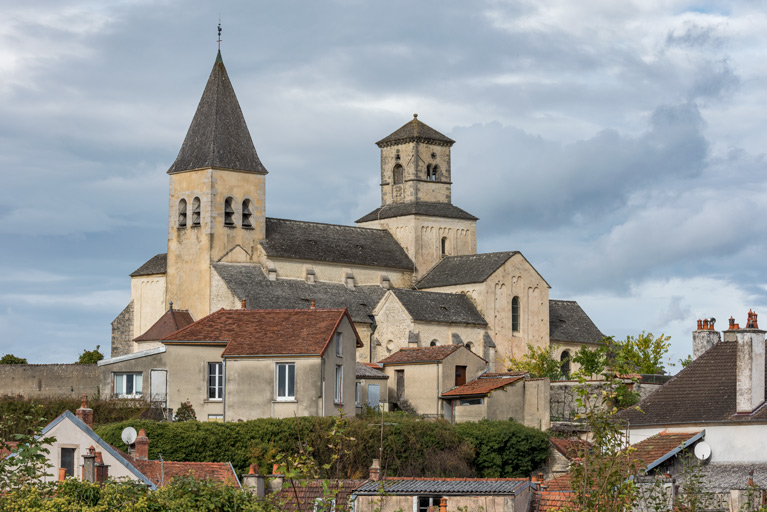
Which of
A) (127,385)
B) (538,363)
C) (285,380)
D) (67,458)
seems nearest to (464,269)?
(538,363)

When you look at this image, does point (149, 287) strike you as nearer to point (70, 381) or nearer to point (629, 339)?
point (70, 381)

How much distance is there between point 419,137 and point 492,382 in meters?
28.7

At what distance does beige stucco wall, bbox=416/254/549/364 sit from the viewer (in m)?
77.6

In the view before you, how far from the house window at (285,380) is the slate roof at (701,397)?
15.8 m

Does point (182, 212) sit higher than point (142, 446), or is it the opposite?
point (182, 212)

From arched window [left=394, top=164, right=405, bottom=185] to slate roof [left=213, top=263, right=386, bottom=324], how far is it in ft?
35.1

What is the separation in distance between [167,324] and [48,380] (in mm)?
7704

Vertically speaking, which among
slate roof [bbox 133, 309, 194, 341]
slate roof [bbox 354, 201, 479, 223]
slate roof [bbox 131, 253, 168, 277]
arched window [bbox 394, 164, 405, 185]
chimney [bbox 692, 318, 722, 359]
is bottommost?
chimney [bbox 692, 318, 722, 359]

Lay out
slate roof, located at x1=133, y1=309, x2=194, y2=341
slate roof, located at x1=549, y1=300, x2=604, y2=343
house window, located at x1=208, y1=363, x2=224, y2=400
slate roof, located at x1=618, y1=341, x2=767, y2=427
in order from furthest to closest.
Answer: slate roof, located at x1=549, y1=300, x2=604, y2=343, slate roof, located at x1=133, y1=309, x2=194, y2=341, house window, located at x1=208, y1=363, x2=224, y2=400, slate roof, located at x1=618, y1=341, x2=767, y2=427

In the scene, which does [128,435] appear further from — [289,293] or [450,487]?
[289,293]

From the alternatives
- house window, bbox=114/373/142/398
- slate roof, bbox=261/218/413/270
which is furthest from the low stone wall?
slate roof, bbox=261/218/413/270

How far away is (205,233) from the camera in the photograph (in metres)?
73.4

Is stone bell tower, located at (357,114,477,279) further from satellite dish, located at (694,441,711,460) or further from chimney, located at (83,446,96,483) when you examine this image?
chimney, located at (83,446,96,483)

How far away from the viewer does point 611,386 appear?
1916cm
